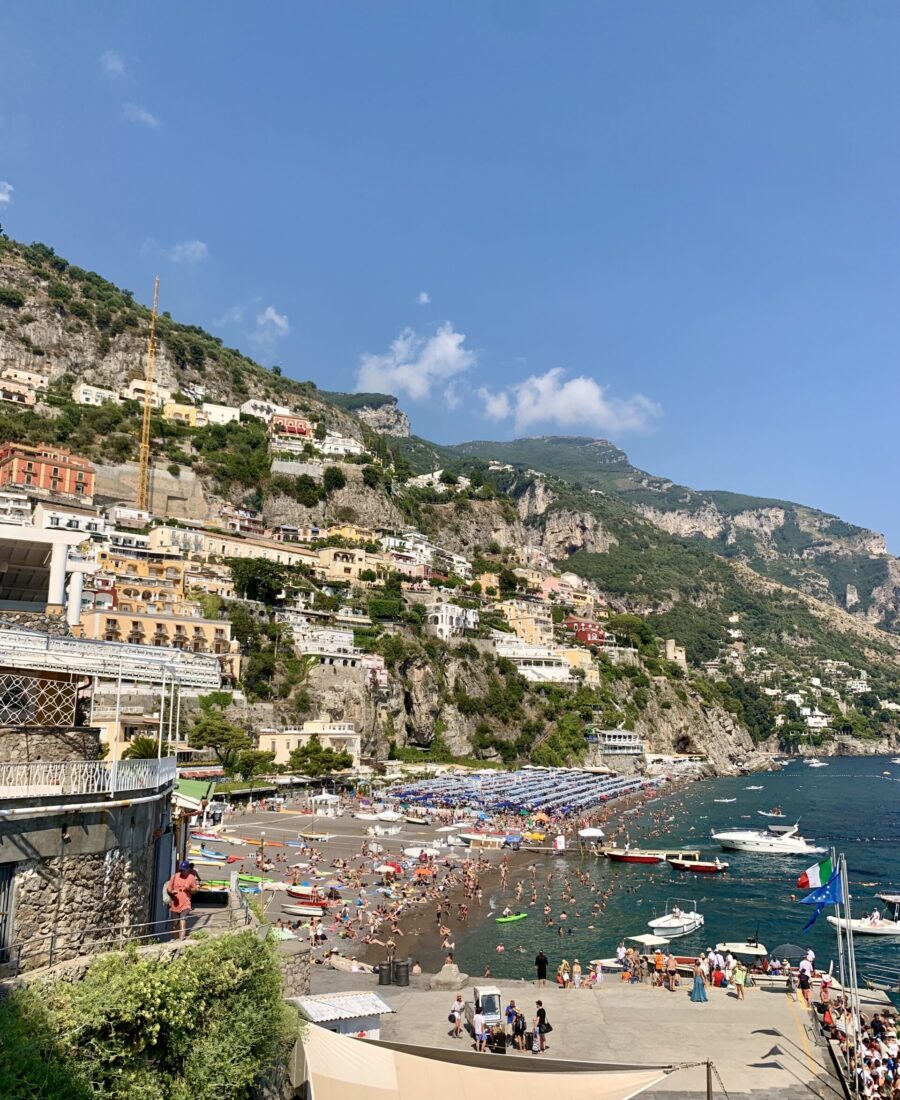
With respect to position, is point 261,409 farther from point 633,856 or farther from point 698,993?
point 698,993

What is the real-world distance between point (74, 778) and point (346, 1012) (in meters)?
7.25

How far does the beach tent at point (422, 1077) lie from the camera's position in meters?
11.7

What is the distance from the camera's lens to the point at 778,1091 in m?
13.3

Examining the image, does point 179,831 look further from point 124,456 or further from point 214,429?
point 214,429

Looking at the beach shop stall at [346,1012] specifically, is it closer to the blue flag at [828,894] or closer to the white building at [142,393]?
the blue flag at [828,894]

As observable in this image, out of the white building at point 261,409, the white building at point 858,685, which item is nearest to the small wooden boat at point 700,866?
the white building at point 261,409

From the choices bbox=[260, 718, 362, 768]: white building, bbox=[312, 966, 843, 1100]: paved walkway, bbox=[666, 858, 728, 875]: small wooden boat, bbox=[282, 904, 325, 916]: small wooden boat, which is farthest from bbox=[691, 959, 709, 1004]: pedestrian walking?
bbox=[260, 718, 362, 768]: white building

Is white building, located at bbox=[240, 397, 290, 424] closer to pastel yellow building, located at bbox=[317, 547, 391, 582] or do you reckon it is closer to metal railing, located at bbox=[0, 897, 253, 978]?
pastel yellow building, located at bbox=[317, 547, 391, 582]

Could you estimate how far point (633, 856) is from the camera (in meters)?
44.9

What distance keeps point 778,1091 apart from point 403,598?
80.3 m

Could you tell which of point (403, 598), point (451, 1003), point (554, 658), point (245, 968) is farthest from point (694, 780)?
point (245, 968)

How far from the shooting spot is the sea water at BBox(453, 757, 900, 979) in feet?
97.1

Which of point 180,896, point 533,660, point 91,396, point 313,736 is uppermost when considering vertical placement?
point 91,396

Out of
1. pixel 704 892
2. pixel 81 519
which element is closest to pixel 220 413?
pixel 81 519
